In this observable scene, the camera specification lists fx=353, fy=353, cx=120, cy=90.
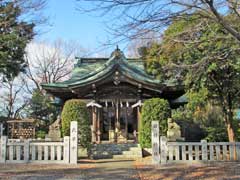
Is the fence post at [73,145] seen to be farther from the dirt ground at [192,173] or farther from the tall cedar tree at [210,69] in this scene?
the tall cedar tree at [210,69]

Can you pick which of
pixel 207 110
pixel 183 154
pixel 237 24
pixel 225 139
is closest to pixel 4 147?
pixel 183 154

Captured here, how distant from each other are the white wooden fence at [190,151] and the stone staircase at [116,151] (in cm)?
367

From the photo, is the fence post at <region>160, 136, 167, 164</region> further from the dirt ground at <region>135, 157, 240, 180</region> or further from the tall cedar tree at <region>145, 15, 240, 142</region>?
the tall cedar tree at <region>145, 15, 240, 142</region>

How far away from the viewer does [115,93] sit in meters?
21.2

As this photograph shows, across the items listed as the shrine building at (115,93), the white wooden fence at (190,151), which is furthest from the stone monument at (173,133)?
the white wooden fence at (190,151)

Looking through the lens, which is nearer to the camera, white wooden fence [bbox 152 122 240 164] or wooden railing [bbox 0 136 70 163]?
white wooden fence [bbox 152 122 240 164]

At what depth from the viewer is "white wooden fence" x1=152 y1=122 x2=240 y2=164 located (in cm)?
1408

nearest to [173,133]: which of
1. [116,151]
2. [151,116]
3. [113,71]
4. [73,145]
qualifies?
[151,116]

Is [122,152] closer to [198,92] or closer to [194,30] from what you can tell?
[198,92]

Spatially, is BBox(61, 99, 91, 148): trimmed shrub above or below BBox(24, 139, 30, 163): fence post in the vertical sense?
above

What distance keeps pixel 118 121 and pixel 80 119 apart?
4722mm

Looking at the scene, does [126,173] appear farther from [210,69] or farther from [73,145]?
[210,69]

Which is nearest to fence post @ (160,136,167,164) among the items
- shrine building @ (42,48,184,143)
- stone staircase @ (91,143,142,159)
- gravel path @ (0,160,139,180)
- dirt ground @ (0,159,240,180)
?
dirt ground @ (0,159,240,180)

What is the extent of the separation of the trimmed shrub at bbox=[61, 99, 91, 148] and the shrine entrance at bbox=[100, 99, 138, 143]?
13.4 feet
